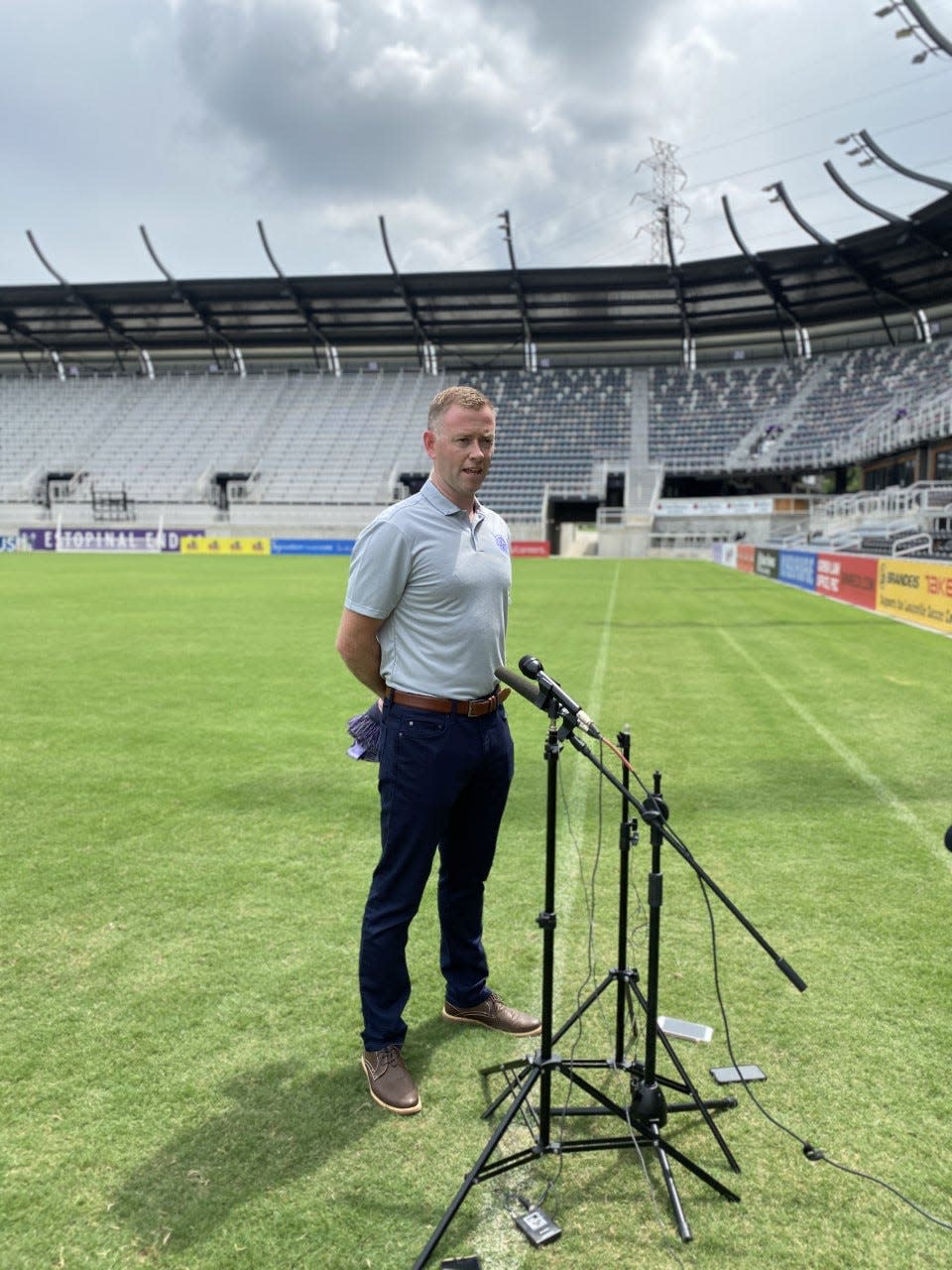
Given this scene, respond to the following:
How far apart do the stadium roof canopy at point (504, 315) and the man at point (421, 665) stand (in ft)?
161

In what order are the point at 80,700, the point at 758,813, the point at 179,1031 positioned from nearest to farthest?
the point at 179,1031 < the point at 758,813 < the point at 80,700

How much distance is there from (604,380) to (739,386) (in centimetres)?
940

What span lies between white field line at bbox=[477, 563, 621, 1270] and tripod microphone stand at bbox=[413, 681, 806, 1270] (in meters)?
0.08

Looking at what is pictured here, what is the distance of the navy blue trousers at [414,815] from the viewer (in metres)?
2.98

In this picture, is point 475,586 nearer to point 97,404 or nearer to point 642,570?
point 642,570

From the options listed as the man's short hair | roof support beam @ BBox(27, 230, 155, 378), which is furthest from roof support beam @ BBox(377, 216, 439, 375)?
the man's short hair

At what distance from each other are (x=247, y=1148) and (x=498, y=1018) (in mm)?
1085

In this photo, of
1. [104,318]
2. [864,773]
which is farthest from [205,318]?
[864,773]

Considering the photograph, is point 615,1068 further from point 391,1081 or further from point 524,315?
point 524,315

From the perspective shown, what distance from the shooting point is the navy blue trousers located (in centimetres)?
298

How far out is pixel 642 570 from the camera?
3659cm

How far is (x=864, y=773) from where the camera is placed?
710 centimetres

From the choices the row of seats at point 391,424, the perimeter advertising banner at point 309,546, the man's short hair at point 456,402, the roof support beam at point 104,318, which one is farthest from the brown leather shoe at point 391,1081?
the roof support beam at point 104,318

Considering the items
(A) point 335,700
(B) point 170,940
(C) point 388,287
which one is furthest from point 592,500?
(B) point 170,940
